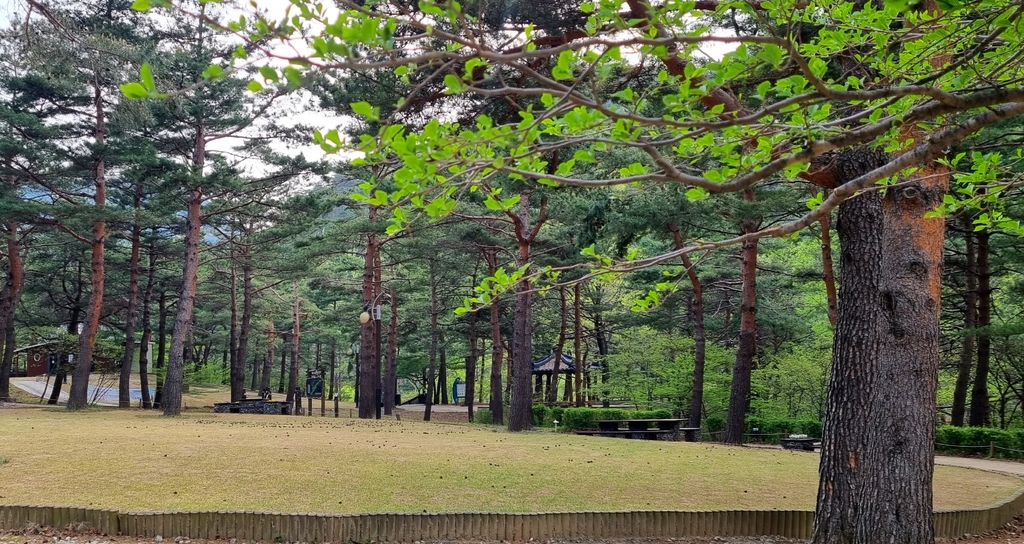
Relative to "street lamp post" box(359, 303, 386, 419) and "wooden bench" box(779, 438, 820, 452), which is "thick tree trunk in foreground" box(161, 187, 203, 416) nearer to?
"street lamp post" box(359, 303, 386, 419)

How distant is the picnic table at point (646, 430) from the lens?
44.3 feet

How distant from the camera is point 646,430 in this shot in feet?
43.7

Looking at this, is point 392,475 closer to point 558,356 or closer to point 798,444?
point 798,444

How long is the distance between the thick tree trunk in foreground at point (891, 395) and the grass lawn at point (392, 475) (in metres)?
1.29

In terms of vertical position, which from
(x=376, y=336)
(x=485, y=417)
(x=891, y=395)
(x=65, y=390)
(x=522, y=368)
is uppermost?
(x=891, y=395)

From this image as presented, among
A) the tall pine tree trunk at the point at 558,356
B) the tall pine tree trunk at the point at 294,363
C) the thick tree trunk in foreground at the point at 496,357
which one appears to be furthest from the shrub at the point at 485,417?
the tall pine tree trunk at the point at 294,363

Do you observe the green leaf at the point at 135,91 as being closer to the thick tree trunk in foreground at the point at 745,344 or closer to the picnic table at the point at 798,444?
the thick tree trunk in foreground at the point at 745,344

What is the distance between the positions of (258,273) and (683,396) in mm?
15408

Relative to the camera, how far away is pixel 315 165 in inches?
671

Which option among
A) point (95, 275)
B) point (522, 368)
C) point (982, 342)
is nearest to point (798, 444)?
point (982, 342)

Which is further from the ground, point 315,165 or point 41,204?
point 315,165

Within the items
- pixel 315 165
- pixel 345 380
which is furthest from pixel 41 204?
pixel 345 380

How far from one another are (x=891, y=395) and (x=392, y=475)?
4.43m

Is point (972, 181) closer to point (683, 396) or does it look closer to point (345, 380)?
point (683, 396)
